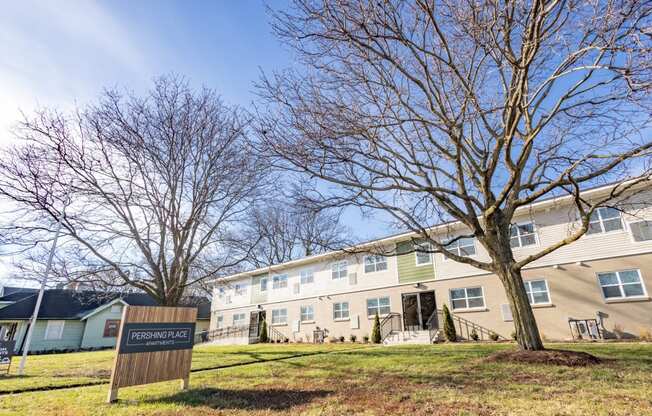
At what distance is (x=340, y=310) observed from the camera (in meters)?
21.1

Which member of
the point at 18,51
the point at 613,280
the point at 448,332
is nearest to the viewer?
the point at 18,51

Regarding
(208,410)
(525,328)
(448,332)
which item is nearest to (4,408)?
(208,410)

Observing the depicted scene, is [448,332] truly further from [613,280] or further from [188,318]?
[188,318]

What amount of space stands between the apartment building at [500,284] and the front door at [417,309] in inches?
2.3

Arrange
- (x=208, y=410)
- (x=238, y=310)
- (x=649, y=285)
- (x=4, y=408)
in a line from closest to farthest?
(x=208, y=410)
(x=4, y=408)
(x=649, y=285)
(x=238, y=310)

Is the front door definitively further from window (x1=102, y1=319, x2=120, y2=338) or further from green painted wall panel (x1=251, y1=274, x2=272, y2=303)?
window (x1=102, y1=319, x2=120, y2=338)

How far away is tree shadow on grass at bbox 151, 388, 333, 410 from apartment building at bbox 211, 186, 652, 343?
465cm

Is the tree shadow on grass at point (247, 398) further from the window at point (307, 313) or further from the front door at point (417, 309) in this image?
the window at point (307, 313)

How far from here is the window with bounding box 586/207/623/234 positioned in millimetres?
12961

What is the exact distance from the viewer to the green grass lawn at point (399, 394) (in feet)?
12.7

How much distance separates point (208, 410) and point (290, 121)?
18.4ft

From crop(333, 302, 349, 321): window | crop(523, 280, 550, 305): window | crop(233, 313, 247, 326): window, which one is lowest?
crop(233, 313, 247, 326): window

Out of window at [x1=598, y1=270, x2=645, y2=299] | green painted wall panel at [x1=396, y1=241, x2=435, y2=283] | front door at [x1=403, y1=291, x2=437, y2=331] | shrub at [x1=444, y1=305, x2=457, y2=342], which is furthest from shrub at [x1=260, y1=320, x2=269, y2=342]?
window at [x1=598, y1=270, x2=645, y2=299]

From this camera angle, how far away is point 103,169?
34.6 feet
